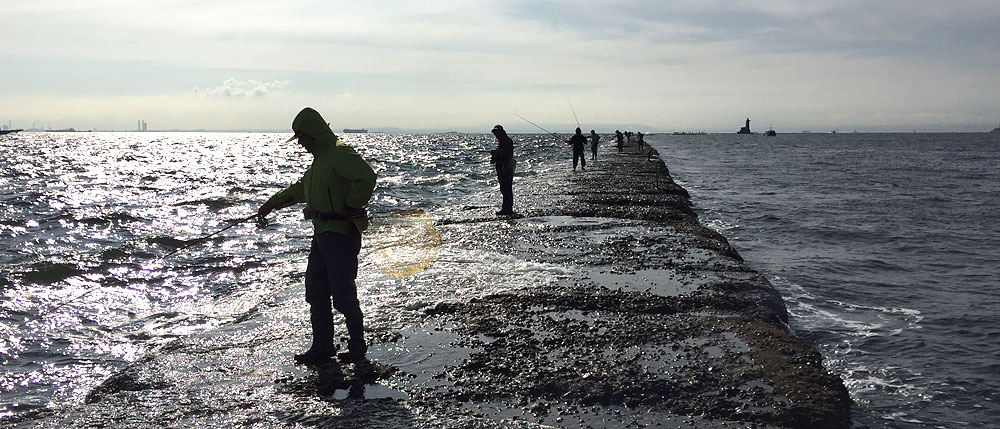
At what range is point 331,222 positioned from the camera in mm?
4578

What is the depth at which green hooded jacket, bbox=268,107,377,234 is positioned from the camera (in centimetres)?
451

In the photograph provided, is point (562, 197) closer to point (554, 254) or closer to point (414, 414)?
point (554, 254)

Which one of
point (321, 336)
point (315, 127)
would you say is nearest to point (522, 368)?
point (321, 336)

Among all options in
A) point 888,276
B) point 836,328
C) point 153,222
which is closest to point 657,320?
point 836,328

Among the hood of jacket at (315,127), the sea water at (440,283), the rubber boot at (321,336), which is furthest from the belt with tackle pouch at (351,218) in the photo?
the sea water at (440,283)

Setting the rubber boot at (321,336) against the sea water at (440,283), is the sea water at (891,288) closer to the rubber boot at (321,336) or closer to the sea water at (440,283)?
the sea water at (440,283)

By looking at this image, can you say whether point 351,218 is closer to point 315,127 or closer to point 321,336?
point 315,127

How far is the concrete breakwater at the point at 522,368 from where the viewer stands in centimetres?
379

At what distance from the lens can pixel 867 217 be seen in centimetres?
1648

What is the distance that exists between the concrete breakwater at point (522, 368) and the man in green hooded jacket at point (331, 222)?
0.29 m

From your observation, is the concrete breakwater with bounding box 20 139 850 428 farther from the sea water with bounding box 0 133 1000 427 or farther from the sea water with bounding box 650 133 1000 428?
the sea water with bounding box 650 133 1000 428

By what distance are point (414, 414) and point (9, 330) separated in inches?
189

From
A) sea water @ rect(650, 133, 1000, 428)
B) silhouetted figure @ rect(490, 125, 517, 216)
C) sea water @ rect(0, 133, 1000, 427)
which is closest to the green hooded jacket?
sea water @ rect(0, 133, 1000, 427)

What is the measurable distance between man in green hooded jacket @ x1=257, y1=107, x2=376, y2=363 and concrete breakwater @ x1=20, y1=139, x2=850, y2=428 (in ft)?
0.95
